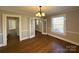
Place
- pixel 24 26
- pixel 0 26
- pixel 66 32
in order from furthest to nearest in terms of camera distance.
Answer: pixel 24 26 < pixel 66 32 < pixel 0 26

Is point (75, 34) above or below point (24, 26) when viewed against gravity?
below

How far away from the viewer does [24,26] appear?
369cm
